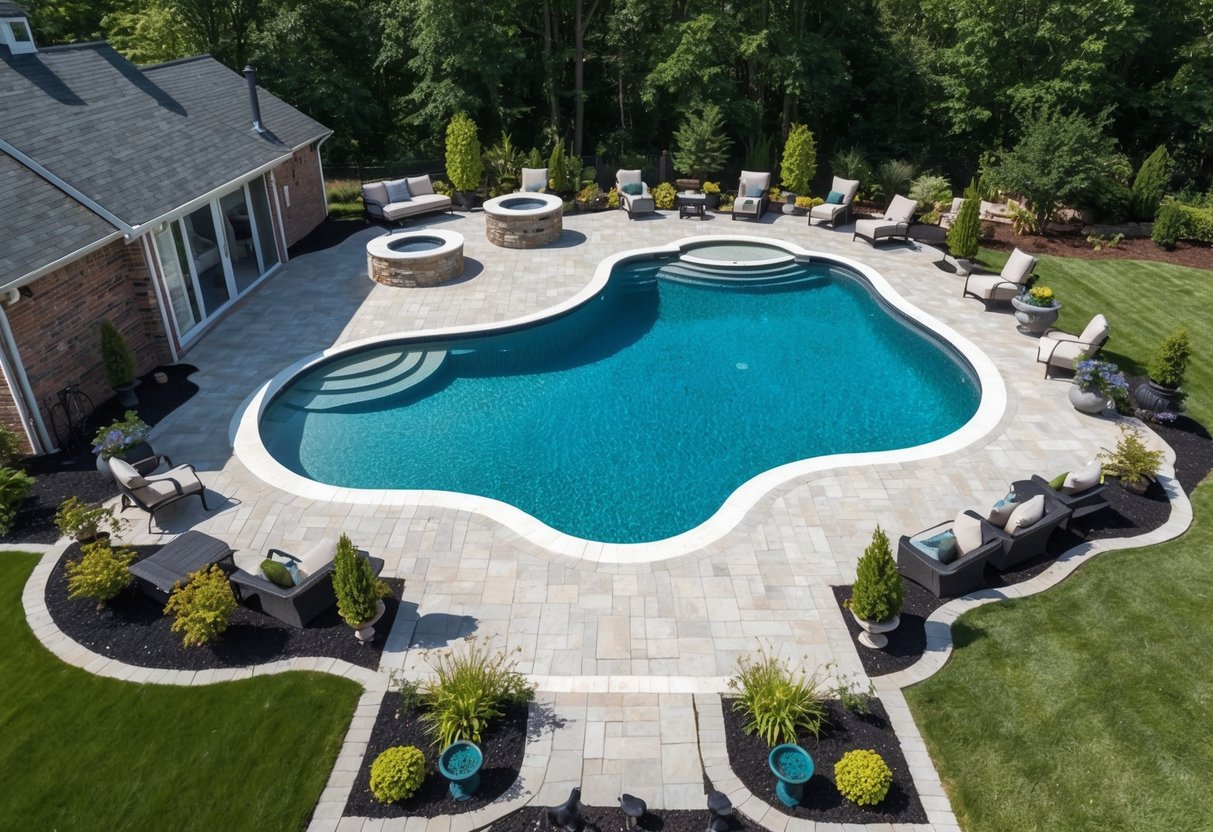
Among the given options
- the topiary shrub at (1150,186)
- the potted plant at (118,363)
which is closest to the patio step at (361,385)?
the potted plant at (118,363)

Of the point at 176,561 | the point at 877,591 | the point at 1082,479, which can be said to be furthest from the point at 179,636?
the point at 1082,479

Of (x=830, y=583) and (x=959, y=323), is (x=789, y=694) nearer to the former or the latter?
(x=830, y=583)

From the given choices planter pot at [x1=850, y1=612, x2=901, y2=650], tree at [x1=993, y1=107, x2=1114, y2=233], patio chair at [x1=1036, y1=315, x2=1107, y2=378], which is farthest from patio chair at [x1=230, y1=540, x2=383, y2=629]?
tree at [x1=993, y1=107, x2=1114, y2=233]

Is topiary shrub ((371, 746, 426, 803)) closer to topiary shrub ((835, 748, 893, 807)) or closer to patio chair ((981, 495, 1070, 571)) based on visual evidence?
topiary shrub ((835, 748, 893, 807))

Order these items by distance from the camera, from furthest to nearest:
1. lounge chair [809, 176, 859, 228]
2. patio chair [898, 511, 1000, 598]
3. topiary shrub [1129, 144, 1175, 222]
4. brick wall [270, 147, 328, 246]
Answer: lounge chair [809, 176, 859, 228] → topiary shrub [1129, 144, 1175, 222] → brick wall [270, 147, 328, 246] → patio chair [898, 511, 1000, 598]

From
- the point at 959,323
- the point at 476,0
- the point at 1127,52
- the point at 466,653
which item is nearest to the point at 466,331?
the point at 466,653
